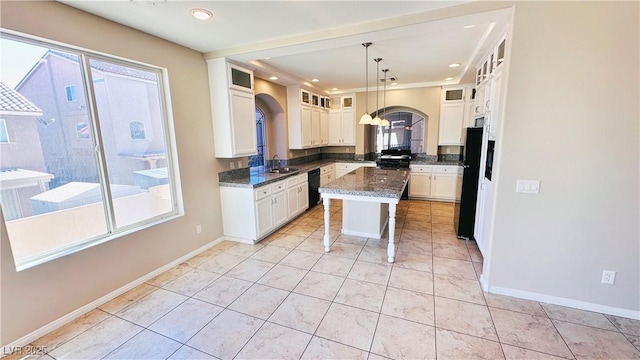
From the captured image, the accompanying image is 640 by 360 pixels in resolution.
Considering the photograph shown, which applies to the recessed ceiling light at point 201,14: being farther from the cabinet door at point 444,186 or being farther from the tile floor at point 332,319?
the cabinet door at point 444,186

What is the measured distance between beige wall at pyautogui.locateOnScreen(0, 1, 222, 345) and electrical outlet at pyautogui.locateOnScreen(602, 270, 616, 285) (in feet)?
13.6

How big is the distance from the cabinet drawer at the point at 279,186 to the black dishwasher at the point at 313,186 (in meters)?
1.03

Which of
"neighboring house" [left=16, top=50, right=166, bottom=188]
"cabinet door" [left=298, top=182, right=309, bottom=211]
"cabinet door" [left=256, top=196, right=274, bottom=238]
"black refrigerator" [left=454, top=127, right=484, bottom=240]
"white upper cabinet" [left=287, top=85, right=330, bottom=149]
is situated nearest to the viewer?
"neighboring house" [left=16, top=50, right=166, bottom=188]

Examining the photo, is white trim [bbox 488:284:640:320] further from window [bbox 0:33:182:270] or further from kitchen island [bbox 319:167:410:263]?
window [bbox 0:33:182:270]

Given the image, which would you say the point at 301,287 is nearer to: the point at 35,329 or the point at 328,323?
the point at 328,323

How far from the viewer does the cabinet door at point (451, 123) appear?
552 cm

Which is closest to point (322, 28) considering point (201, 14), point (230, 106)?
point (201, 14)

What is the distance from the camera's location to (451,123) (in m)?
5.61

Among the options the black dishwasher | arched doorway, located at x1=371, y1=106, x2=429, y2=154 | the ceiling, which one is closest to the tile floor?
the black dishwasher

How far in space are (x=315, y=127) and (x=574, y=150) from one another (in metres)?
4.50

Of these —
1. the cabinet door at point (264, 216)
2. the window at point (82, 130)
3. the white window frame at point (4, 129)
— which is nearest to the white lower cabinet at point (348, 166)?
the cabinet door at point (264, 216)

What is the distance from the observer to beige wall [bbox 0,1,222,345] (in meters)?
1.91

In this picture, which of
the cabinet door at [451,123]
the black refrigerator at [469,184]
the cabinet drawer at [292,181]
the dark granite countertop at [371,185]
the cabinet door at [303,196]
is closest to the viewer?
the dark granite countertop at [371,185]

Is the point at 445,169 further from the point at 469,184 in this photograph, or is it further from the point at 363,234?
the point at 363,234
